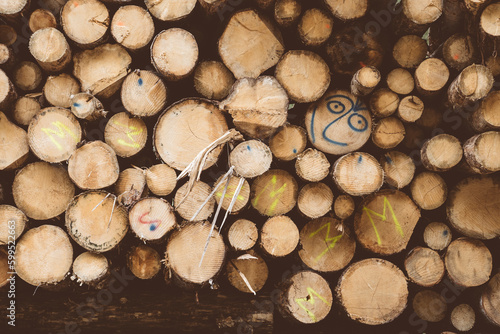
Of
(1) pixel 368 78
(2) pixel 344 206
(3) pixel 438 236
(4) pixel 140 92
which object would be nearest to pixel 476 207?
(3) pixel 438 236

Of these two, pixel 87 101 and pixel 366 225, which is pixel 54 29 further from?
pixel 366 225

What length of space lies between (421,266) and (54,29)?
2.55 metres

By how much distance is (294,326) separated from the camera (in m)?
2.53

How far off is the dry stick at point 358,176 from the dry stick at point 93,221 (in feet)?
4.22

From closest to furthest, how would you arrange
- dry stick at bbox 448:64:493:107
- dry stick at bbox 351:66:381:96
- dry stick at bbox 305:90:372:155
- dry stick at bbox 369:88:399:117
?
dry stick at bbox 448:64:493:107
dry stick at bbox 351:66:381:96
dry stick at bbox 369:88:399:117
dry stick at bbox 305:90:372:155

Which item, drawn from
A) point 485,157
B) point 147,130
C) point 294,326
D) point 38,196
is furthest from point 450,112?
point 38,196

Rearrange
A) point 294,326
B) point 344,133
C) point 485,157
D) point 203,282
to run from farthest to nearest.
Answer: point 294,326
point 344,133
point 203,282
point 485,157

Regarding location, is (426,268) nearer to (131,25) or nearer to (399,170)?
(399,170)

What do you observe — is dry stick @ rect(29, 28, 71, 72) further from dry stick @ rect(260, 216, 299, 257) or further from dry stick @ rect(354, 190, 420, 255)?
dry stick @ rect(354, 190, 420, 255)

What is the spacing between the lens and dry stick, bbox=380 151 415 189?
7.54 ft

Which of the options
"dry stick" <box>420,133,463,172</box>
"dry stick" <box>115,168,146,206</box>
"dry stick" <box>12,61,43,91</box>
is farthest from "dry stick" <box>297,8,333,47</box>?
"dry stick" <box>12,61,43,91</box>

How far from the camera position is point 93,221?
7.07ft

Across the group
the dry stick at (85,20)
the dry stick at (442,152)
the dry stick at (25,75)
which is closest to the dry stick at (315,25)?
A: the dry stick at (442,152)

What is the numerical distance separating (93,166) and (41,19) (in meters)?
0.93
